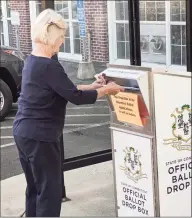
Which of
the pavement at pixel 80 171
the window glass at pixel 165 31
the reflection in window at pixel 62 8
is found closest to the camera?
the pavement at pixel 80 171

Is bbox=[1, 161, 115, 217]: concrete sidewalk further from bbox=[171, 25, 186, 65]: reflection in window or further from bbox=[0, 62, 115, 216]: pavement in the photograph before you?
bbox=[171, 25, 186, 65]: reflection in window

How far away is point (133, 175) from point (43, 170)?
0.60 meters

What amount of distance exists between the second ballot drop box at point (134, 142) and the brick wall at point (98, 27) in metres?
3.02

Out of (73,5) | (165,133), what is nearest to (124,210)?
(165,133)

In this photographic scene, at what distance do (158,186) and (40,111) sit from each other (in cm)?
90

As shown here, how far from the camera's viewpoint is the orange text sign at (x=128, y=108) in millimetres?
3531

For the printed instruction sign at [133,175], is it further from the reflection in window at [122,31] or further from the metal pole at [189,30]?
the reflection in window at [122,31]

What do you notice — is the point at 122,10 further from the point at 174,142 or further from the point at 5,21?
the point at 174,142

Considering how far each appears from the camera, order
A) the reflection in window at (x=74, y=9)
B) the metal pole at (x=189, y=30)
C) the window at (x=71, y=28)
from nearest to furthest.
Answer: the metal pole at (x=189, y=30) < the window at (x=71, y=28) < the reflection in window at (x=74, y=9)

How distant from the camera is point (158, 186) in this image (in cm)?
352

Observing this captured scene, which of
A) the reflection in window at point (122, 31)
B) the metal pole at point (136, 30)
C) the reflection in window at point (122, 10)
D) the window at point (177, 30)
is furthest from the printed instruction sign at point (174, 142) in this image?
the window at point (177, 30)

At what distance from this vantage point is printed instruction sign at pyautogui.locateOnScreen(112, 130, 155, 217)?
11.7 ft

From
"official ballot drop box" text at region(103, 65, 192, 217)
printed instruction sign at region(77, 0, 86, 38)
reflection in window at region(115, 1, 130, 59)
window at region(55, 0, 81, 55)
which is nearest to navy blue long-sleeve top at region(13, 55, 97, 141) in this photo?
"official ballot drop box" text at region(103, 65, 192, 217)

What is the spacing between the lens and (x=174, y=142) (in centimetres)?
336
